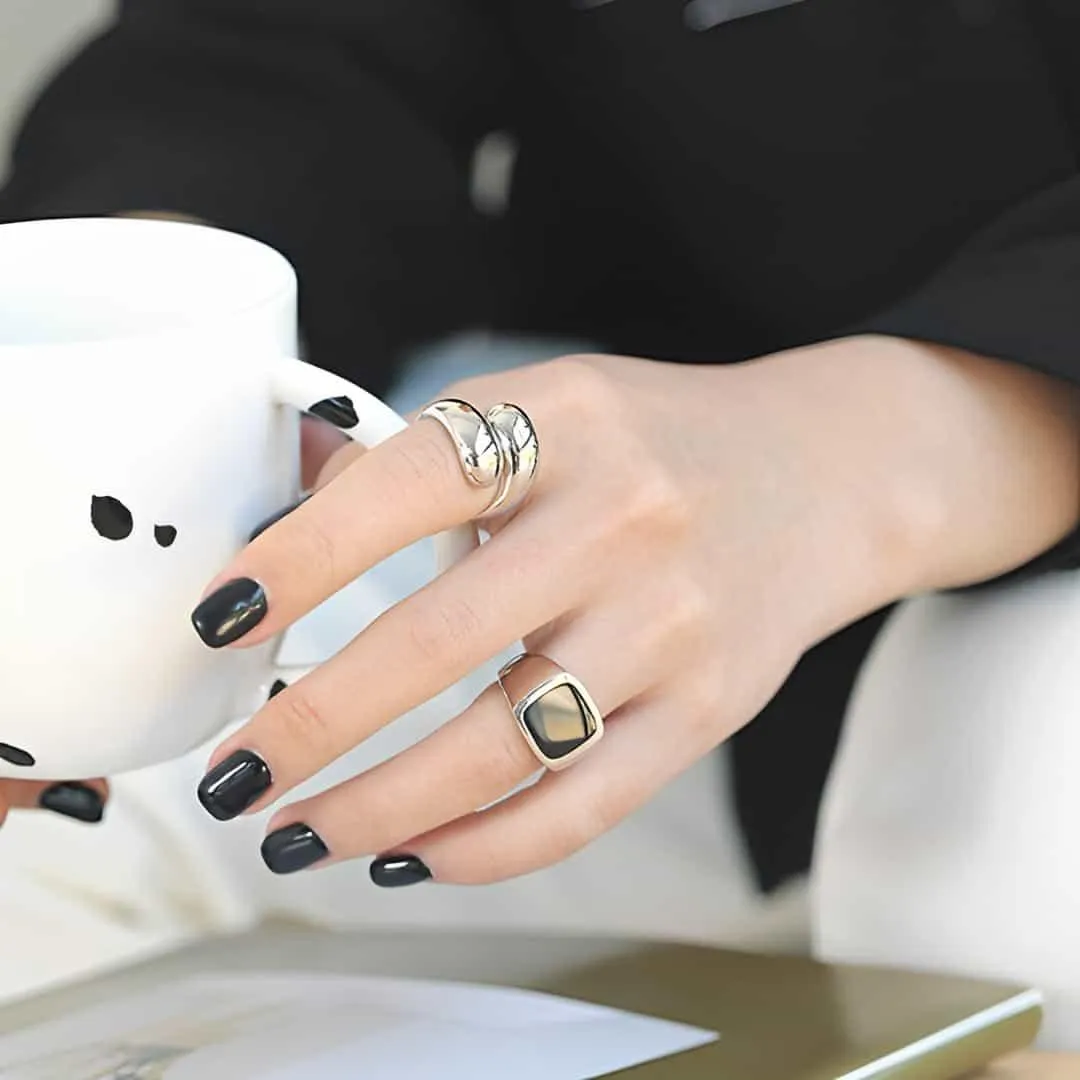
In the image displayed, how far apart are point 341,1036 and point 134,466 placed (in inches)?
7.2

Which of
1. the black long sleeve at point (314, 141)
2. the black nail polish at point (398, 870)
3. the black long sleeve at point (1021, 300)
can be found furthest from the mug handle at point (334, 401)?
the black long sleeve at point (314, 141)

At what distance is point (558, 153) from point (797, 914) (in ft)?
1.49

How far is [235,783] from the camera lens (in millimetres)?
423

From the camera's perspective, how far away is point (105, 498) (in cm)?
38

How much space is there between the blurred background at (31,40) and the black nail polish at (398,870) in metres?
0.87

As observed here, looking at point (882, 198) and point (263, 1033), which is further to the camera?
point (882, 198)

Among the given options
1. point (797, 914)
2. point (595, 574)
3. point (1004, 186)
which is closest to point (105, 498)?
point (595, 574)

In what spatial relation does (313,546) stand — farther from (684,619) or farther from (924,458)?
(924,458)

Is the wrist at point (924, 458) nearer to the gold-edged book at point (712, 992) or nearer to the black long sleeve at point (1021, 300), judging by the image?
the black long sleeve at point (1021, 300)

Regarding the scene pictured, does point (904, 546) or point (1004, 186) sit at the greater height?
point (1004, 186)

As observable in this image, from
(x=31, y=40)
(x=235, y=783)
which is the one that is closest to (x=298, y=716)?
(x=235, y=783)

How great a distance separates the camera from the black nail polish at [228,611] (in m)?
0.40

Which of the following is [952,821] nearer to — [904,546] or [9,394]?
[904,546]

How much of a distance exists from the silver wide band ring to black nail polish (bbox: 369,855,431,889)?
0.18 ft
